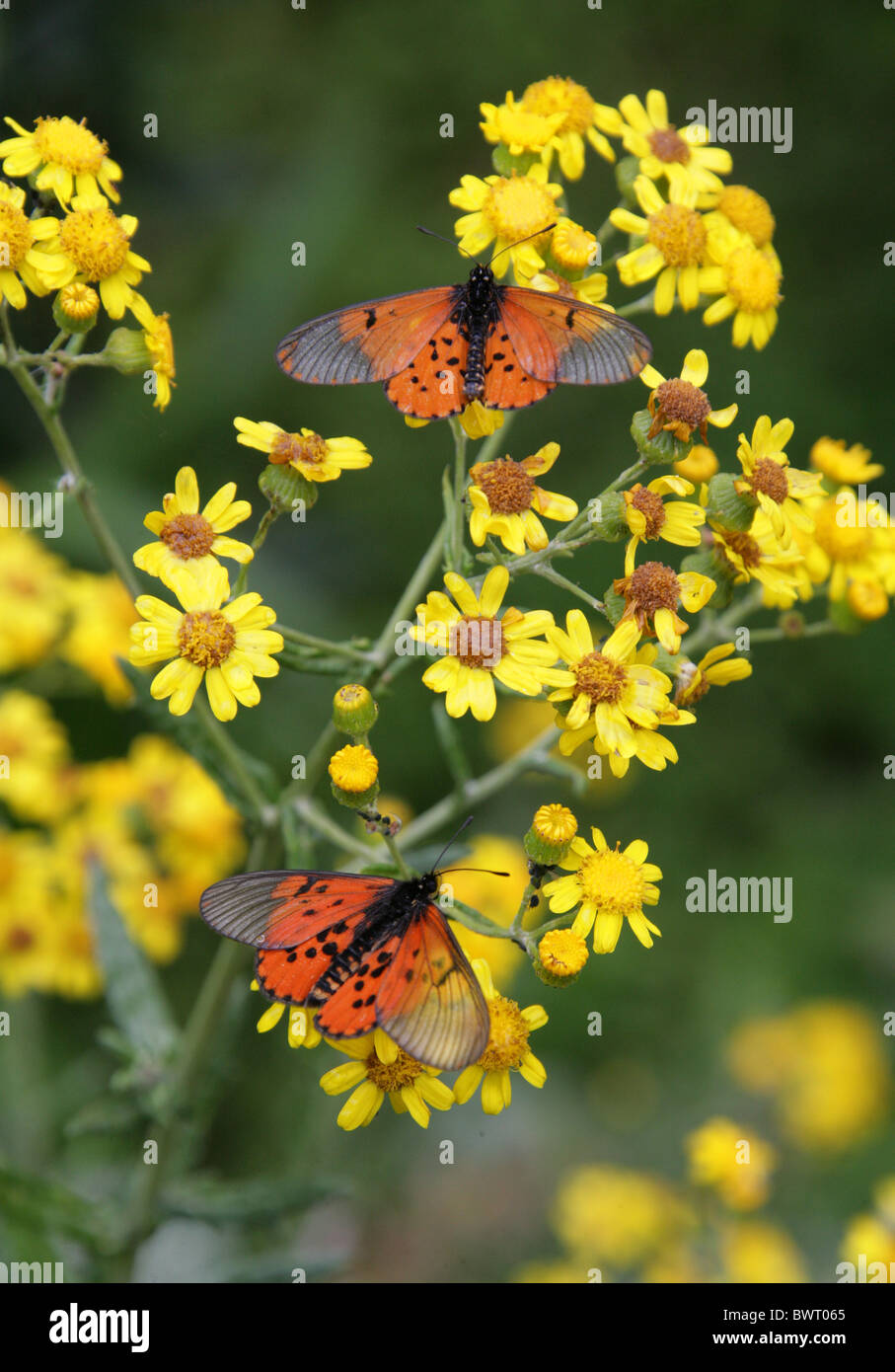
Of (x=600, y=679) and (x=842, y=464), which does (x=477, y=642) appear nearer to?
(x=600, y=679)

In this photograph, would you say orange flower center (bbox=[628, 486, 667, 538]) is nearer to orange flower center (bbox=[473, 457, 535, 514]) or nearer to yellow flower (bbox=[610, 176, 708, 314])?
orange flower center (bbox=[473, 457, 535, 514])


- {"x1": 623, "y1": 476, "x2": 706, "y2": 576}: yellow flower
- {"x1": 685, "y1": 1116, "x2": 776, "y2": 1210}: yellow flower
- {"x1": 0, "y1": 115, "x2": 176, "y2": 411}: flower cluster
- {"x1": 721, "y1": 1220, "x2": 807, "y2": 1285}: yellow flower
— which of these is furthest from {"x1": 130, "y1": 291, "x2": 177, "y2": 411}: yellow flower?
{"x1": 721, "y1": 1220, "x2": 807, "y2": 1285}: yellow flower

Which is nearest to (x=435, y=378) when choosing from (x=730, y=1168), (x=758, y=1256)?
(x=730, y=1168)

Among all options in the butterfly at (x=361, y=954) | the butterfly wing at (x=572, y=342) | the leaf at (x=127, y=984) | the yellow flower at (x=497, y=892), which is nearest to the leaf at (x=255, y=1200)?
the leaf at (x=127, y=984)

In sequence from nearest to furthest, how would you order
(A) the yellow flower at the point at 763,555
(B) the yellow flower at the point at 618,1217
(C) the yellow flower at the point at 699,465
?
(A) the yellow flower at the point at 763,555 < (C) the yellow flower at the point at 699,465 < (B) the yellow flower at the point at 618,1217

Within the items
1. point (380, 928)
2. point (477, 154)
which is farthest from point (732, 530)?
point (477, 154)

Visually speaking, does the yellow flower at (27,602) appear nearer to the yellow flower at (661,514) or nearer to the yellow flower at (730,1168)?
the yellow flower at (661,514)
